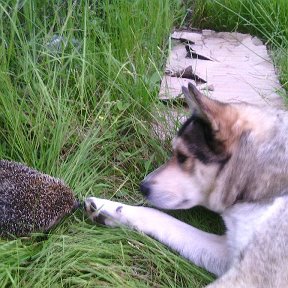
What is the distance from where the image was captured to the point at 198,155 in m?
2.78

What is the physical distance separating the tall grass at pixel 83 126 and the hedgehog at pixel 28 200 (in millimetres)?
80

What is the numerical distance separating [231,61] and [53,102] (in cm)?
182

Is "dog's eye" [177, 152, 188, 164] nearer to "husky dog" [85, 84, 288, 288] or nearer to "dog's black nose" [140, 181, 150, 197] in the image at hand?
"husky dog" [85, 84, 288, 288]

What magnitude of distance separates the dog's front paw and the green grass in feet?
0.16

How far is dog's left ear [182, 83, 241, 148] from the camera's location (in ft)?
8.63

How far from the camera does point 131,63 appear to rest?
3.81 metres

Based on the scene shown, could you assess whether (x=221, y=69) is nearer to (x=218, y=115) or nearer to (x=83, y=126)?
(x=83, y=126)

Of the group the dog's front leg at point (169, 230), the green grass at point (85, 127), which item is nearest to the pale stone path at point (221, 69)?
the green grass at point (85, 127)

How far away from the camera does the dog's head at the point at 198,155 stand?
2.70 metres

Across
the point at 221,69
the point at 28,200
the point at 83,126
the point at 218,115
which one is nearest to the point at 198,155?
the point at 218,115

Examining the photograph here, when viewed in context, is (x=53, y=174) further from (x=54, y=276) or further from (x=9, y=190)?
(x=54, y=276)

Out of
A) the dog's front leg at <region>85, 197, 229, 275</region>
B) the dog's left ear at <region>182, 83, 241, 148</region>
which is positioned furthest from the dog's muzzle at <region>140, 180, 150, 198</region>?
the dog's left ear at <region>182, 83, 241, 148</region>

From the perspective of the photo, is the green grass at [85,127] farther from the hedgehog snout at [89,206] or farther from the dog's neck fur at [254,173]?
the dog's neck fur at [254,173]

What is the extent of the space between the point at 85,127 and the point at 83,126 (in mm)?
20
